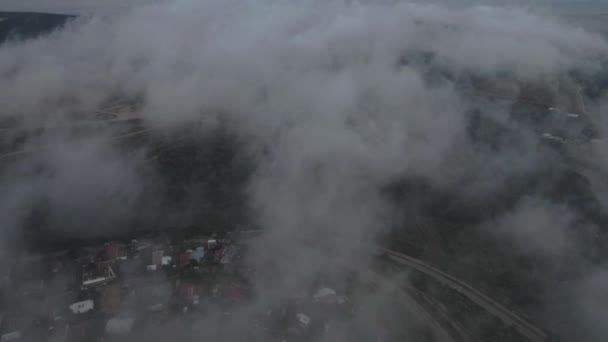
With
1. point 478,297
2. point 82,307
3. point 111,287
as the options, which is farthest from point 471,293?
point 82,307

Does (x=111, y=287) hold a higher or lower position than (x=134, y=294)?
higher

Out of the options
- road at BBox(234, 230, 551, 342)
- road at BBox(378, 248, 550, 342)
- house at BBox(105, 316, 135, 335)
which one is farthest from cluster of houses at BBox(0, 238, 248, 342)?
road at BBox(378, 248, 550, 342)

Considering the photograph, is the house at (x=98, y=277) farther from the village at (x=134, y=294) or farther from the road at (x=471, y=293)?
the road at (x=471, y=293)

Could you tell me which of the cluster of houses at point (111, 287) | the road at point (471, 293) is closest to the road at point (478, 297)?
the road at point (471, 293)

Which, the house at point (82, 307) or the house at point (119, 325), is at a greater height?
the house at point (82, 307)

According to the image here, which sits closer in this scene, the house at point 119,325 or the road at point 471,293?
the house at point 119,325

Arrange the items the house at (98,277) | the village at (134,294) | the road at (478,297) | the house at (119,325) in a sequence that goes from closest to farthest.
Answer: the house at (119,325) < the village at (134,294) < the road at (478,297) < the house at (98,277)

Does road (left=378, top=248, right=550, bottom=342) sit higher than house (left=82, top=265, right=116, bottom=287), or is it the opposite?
house (left=82, top=265, right=116, bottom=287)

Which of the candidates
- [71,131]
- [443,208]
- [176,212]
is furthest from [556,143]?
[71,131]

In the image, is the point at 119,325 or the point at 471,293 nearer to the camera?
the point at 119,325

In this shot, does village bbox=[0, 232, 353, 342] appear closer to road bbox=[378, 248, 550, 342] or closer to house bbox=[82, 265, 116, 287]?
house bbox=[82, 265, 116, 287]

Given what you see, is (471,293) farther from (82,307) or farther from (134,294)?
(82,307)

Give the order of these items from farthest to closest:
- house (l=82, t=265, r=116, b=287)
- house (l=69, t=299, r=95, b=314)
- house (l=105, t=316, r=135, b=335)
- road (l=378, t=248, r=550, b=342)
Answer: house (l=82, t=265, r=116, b=287) → house (l=69, t=299, r=95, b=314) → road (l=378, t=248, r=550, b=342) → house (l=105, t=316, r=135, b=335)

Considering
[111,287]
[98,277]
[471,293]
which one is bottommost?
[471,293]
